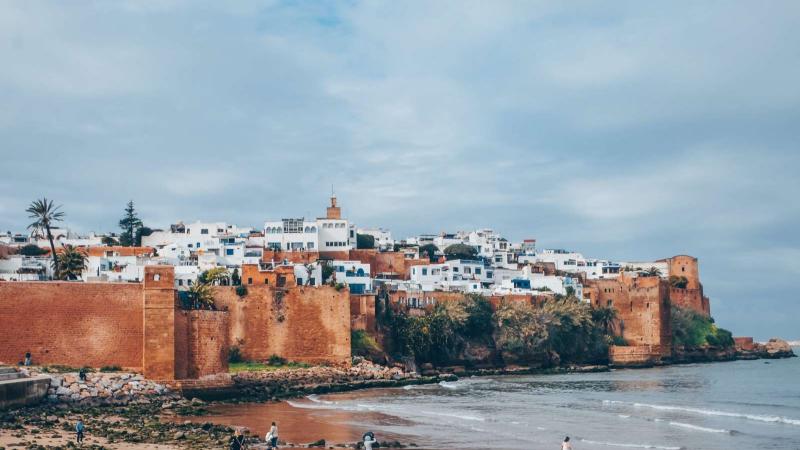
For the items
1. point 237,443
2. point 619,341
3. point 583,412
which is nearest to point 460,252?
point 619,341

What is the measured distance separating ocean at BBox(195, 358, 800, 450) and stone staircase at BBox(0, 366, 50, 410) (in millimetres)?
5077

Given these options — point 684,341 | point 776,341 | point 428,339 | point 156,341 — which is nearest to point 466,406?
point 156,341

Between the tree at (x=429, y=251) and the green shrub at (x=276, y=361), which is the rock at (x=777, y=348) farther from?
the green shrub at (x=276, y=361)

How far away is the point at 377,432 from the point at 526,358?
99.1 ft

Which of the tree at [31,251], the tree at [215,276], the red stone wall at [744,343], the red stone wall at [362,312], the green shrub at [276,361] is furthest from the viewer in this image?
the red stone wall at [744,343]

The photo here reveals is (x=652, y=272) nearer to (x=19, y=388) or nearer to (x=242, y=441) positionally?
(x=19, y=388)

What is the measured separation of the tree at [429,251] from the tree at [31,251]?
25.8m

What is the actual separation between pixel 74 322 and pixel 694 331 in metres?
47.2

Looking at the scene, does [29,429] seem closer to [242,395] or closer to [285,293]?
[242,395]

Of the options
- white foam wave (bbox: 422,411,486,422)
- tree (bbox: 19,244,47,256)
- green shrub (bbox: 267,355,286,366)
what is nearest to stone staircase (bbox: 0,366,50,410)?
white foam wave (bbox: 422,411,486,422)

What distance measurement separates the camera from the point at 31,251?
60594 mm

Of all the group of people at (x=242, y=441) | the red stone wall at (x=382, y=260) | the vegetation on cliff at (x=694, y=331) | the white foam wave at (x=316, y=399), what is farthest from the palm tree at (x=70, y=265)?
the vegetation on cliff at (x=694, y=331)

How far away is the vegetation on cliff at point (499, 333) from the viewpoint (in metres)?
51.9

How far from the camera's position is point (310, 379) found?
4288 cm
